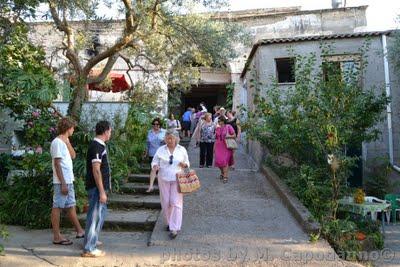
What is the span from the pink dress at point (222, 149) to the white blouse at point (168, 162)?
353 centimetres

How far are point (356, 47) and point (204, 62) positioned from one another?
4685 mm

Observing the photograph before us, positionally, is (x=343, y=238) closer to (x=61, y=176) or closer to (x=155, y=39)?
(x=61, y=176)

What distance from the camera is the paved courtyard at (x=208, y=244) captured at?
5.07 metres

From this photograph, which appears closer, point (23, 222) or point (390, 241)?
point (23, 222)

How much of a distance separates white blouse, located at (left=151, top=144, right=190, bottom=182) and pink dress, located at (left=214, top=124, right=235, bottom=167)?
11.6ft

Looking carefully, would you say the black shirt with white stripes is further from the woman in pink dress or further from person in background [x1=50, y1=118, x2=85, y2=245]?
the woman in pink dress

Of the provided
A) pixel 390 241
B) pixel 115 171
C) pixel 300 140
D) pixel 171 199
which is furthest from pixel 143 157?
pixel 390 241

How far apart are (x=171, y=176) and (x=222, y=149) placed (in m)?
3.78

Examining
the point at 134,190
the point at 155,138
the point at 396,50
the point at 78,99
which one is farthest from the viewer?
the point at 396,50

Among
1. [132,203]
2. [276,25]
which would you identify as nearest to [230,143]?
[132,203]

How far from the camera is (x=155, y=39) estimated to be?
41.7 ft

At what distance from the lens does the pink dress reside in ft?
31.1

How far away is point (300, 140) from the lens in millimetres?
8742

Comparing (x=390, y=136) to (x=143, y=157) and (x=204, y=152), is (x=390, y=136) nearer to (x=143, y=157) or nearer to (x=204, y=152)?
(x=204, y=152)
